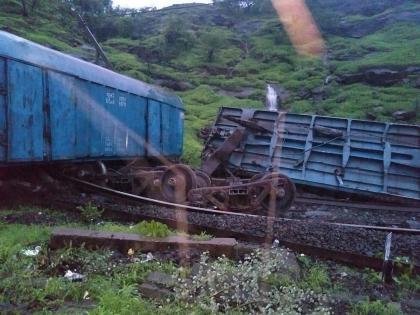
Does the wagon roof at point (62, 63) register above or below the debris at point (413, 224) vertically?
above

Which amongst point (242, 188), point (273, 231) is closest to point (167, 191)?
point (242, 188)

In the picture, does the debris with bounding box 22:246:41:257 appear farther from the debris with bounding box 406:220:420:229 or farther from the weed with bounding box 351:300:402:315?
the debris with bounding box 406:220:420:229

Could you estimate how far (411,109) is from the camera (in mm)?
25672

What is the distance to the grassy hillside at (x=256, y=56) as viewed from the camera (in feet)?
100

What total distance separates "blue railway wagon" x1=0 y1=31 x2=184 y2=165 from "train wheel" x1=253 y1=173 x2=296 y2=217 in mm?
3521

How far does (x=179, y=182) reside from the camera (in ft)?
28.0

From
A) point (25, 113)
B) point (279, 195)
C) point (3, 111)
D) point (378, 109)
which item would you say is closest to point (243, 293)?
point (279, 195)

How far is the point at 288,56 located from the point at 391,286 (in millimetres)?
45454

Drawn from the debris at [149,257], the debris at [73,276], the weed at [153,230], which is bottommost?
the debris at [73,276]

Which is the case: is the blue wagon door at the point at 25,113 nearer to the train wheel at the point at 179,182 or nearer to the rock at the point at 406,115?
the train wheel at the point at 179,182

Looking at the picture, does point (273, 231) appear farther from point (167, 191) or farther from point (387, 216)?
point (387, 216)

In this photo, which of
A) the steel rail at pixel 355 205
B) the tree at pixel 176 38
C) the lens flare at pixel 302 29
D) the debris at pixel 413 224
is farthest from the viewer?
the lens flare at pixel 302 29

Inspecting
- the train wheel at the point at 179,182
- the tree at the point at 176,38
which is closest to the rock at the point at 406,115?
the train wheel at the point at 179,182

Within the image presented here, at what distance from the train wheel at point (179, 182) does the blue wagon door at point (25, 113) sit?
249 cm
